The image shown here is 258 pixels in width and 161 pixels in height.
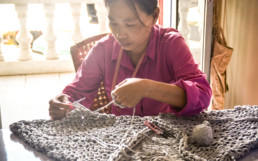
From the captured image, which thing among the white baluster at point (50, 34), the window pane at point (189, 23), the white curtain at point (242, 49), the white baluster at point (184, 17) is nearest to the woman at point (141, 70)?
the white curtain at point (242, 49)

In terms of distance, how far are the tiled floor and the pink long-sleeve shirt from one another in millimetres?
1133

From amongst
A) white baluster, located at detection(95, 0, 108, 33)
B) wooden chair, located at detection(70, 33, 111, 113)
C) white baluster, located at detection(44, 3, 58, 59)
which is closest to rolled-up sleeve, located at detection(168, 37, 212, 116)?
wooden chair, located at detection(70, 33, 111, 113)

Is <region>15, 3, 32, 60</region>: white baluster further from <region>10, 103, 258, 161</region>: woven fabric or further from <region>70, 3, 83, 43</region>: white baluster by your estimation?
<region>10, 103, 258, 161</region>: woven fabric

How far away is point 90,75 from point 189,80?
0.46 m

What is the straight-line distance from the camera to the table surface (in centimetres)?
77

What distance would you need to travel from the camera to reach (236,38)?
1.98 m

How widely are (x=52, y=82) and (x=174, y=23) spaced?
141 cm

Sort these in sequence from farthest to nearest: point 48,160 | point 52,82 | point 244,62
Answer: point 52,82 → point 244,62 → point 48,160

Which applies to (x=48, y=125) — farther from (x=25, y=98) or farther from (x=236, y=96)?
(x=25, y=98)

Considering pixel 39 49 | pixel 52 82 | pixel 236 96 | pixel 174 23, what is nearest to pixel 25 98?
pixel 52 82

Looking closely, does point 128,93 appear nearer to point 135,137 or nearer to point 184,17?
point 135,137

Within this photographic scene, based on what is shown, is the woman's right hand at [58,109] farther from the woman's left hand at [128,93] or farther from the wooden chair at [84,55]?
the wooden chair at [84,55]

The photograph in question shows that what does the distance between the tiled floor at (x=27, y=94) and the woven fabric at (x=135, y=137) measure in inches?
57.0

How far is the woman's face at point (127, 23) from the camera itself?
1132 millimetres
